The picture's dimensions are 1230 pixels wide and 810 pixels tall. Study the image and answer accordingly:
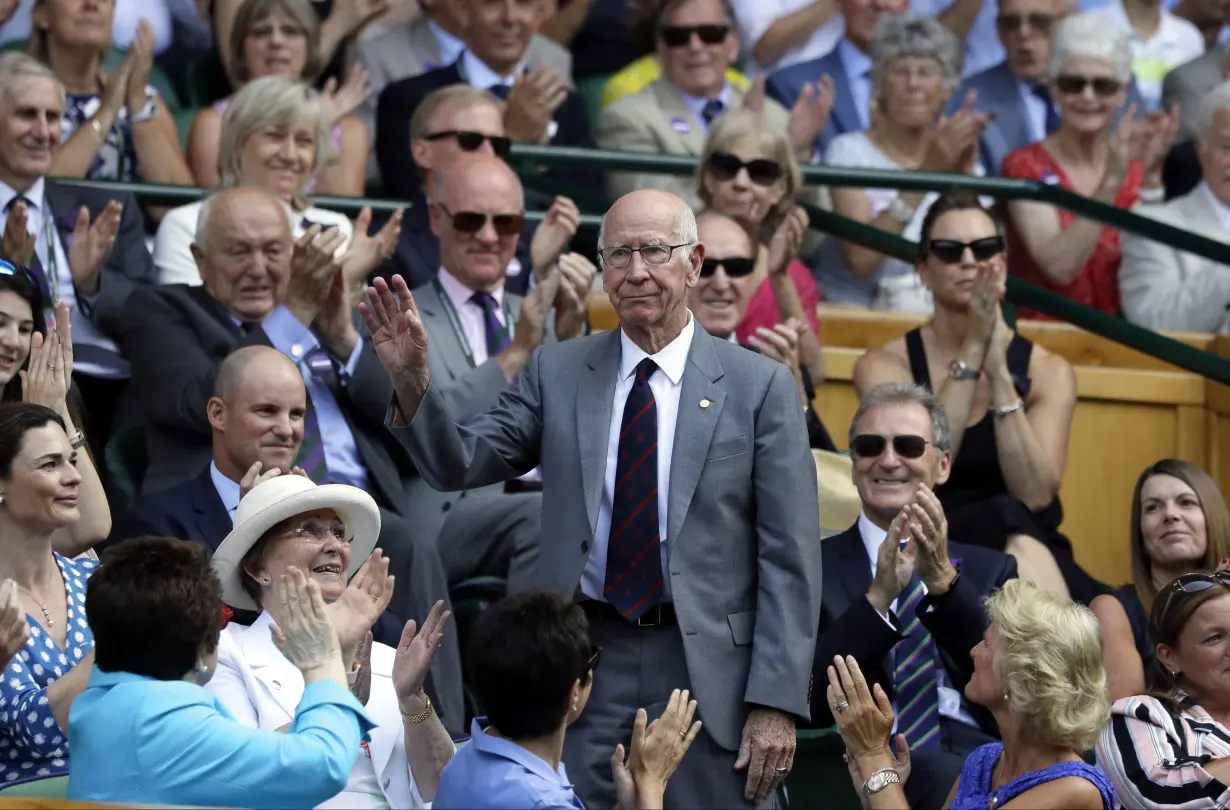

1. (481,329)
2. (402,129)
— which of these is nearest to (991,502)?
(481,329)

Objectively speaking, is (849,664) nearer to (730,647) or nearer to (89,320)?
(730,647)

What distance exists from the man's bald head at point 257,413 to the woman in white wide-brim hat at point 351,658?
2.67ft

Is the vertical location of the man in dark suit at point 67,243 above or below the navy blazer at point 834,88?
above

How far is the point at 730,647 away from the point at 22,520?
1.63m

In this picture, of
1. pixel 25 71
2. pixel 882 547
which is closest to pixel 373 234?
pixel 25 71

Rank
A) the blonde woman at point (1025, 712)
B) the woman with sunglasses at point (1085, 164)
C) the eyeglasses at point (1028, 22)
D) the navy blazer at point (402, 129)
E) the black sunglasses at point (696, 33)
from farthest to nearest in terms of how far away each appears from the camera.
Answer: 1. the eyeglasses at point (1028, 22)
2. the black sunglasses at point (696, 33)
3. the woman with sunglasses at point (1085, 164)
4. the navy blazer at point (402, 129)
5. the blonde woman at point (1025, 712)

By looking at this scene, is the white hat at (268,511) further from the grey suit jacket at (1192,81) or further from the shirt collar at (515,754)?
the grey suit jacket at (1192,81)

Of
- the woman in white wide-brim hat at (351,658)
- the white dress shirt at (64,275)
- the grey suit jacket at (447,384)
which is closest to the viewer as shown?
the woman in white wide-brim hat at (351,658)

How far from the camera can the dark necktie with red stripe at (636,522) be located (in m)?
4.80

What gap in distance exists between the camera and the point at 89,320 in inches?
267

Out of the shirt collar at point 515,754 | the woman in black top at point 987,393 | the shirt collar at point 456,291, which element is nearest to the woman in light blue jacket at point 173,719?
the shirt collar at point 515,754

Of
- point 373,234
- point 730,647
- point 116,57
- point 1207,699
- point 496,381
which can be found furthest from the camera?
point 116,57

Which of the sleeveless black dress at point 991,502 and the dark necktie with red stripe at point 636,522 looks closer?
the dark necktie with red stripe at point 636,522

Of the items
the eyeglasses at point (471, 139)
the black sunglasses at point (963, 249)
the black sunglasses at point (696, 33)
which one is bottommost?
the black sunglasses at point (963, 249)
